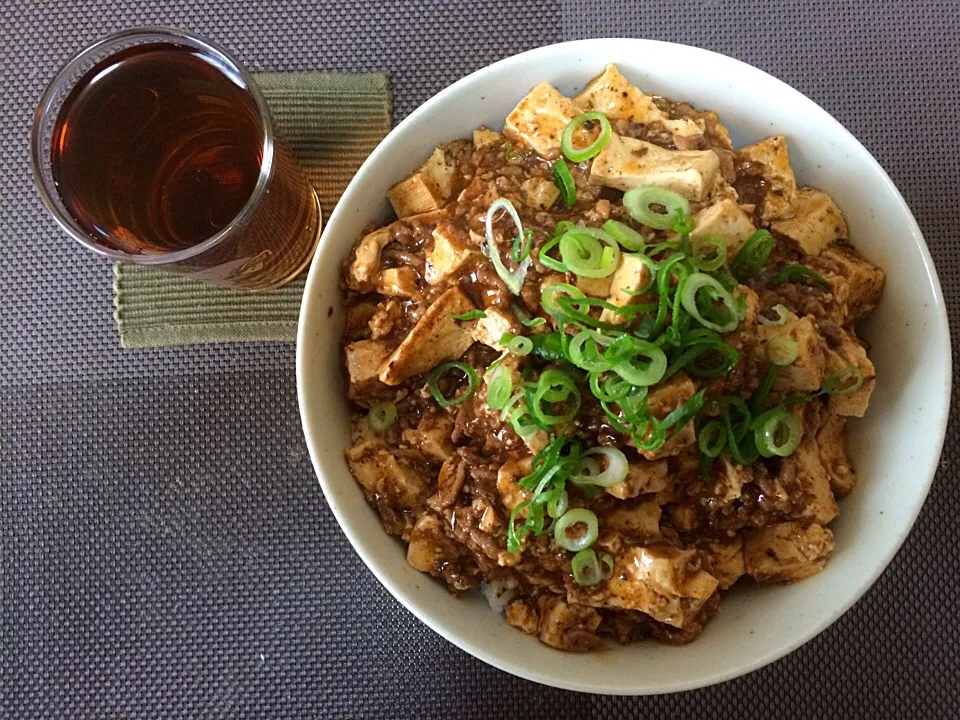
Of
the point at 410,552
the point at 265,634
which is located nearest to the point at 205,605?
the point at 265,634

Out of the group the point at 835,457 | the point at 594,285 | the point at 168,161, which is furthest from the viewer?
the point at 168,161

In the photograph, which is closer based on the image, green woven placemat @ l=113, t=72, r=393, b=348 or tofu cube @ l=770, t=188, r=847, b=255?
tofu cube @ l=770, t=188, r=847, b=255

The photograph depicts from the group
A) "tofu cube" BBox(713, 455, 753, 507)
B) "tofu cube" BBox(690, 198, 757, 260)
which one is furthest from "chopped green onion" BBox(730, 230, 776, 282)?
"tofu cube" BBox(713, 455, 753, 507)

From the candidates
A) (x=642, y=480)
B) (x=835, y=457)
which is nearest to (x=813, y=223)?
(x=835, y=457)

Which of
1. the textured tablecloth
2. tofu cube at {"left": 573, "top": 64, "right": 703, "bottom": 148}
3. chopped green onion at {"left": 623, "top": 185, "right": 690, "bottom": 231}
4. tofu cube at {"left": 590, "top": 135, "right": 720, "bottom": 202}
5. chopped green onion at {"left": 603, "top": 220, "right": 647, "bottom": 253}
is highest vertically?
tofu cube at {"left": 573, "top": 64, "right": 703, "bottom": 148}

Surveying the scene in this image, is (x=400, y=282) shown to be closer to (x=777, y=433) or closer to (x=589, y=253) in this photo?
(x=589, y=253)

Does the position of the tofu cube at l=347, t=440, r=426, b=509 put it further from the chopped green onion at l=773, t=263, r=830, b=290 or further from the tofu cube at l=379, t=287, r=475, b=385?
the chopped green onion at l=773, t=263, r=830, b=290

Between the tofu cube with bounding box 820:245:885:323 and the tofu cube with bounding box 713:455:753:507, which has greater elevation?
the tofu cube with bounding box 820:245:885:323
